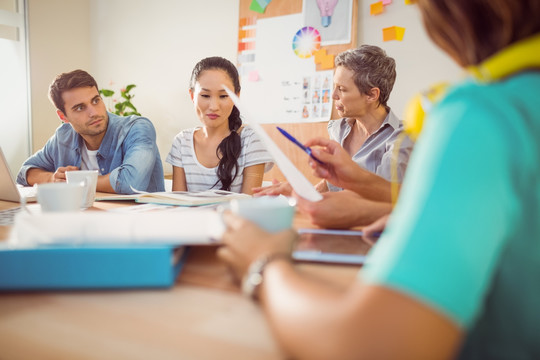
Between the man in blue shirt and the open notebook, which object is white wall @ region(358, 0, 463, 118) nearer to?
the man in blue shirt

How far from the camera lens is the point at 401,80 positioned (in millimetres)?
2971

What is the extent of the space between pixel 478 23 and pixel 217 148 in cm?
172

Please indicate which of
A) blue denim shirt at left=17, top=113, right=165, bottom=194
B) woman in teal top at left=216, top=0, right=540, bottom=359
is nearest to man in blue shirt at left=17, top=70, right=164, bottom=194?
blue denim shirt at left=17, top=113, right=165, bottom=194

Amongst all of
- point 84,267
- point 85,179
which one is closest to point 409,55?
point 85,179

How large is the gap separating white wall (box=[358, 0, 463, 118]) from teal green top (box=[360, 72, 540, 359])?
8.63ft

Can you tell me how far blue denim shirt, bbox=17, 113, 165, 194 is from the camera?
6.43 ft

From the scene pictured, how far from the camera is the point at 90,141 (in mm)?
2275

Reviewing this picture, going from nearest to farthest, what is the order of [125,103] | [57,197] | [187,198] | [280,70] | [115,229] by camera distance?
[115,229] < [57,197] < [187,198] < [280,70] < [125,103]

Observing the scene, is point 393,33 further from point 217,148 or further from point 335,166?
point 335,166

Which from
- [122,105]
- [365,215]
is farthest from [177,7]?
[365,215]

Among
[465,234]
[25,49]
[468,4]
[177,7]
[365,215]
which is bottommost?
[365,215]

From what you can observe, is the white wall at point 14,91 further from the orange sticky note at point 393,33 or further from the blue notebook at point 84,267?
the blue notebook at point 84,267

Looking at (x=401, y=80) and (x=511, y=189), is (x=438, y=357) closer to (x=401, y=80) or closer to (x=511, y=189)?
A: (x=511, y=189)

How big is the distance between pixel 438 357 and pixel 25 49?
4.75 m
